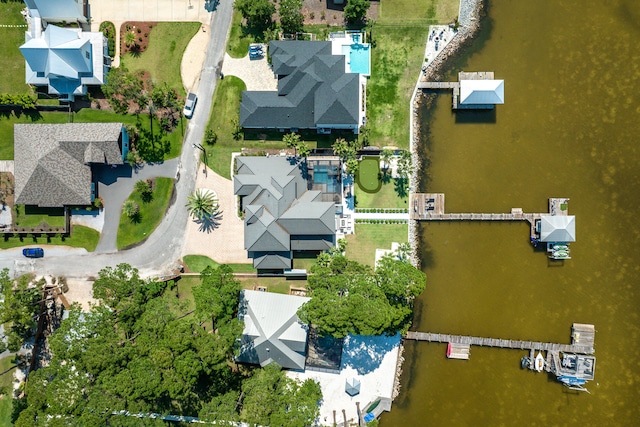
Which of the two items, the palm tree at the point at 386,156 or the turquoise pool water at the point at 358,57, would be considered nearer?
the palm tree at the point at 386,156

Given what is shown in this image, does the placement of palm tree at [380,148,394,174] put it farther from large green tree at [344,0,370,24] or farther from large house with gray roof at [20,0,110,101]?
large house with gray roof at [20,0,110,101]

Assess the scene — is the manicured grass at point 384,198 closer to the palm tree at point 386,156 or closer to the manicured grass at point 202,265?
the palm tree at point 386,156

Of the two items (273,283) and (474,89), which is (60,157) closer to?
(273,283)

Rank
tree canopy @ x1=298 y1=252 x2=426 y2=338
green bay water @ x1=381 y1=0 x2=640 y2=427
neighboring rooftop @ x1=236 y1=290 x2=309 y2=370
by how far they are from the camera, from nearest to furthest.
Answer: tree canopy @ x1=298 y1=252 x2=426 y2=338 → neighboring rooftop @ x1=236 y1=290 x2=309 y2=370 → green bay water @ x1=381 y1=0 x2=640 y2=427

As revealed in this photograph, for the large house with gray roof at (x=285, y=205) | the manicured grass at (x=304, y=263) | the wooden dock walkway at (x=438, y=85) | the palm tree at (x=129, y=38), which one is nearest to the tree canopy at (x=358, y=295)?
the manicured grass at (x=304, y=263)

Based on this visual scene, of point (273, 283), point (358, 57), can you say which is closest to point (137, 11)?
point (358, 57)

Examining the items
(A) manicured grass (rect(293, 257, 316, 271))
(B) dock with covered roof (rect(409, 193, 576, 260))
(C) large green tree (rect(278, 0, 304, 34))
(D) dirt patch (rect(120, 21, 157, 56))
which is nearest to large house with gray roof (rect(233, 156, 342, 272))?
(A) manicured grass (rect(293, 257, 316, 271))

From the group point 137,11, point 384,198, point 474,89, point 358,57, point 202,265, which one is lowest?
point 202,265
